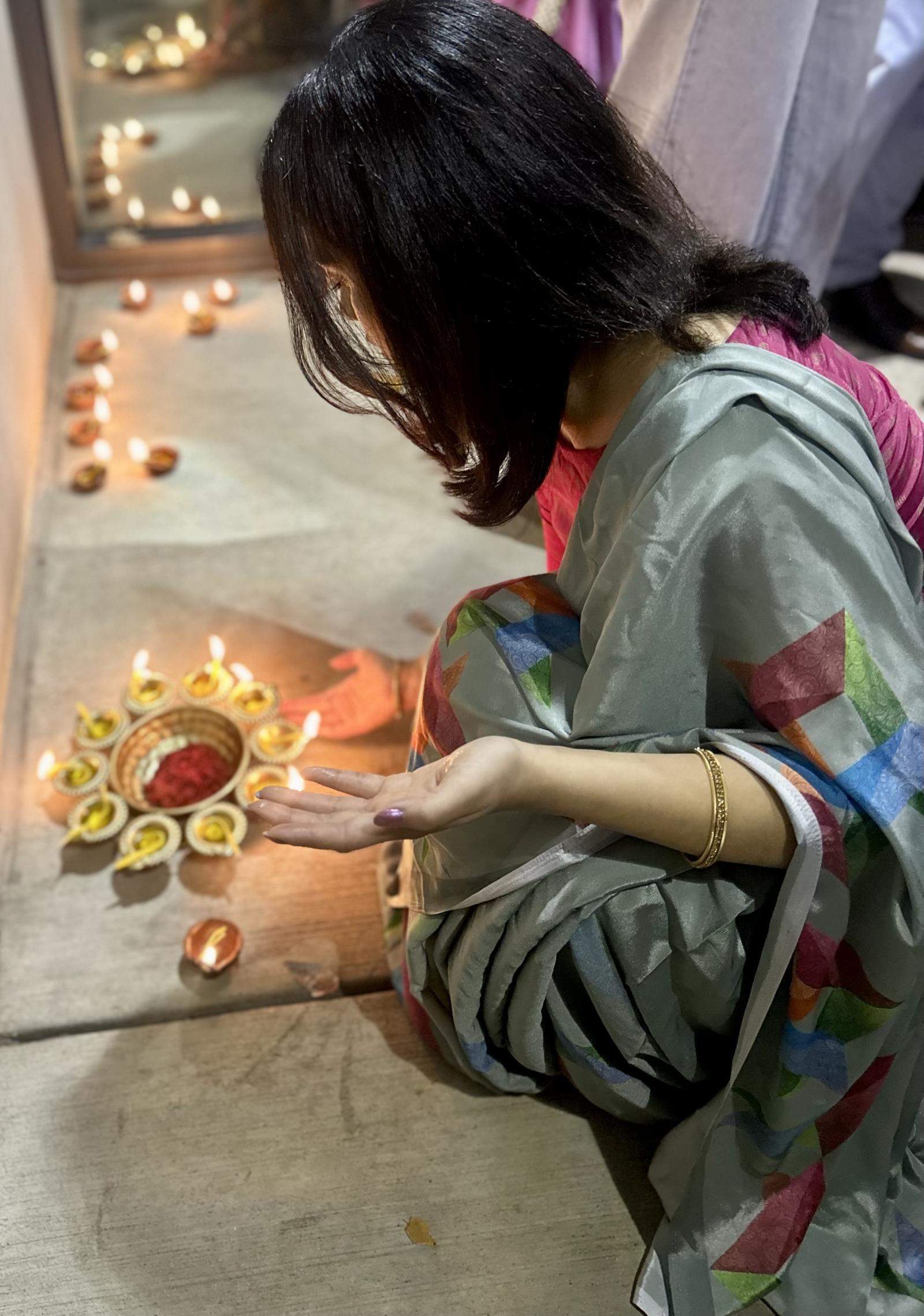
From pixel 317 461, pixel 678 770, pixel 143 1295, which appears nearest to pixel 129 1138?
pixel 143 1295

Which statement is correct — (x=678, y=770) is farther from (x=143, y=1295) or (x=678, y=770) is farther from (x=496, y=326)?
(x=143, y=1295)

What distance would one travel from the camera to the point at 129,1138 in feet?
4.08

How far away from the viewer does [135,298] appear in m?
2.58

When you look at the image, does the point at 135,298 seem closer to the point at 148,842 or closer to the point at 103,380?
the point at 103,380

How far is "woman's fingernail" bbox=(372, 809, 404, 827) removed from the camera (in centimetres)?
87

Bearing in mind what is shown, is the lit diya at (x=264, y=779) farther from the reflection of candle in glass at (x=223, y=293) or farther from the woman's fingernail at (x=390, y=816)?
the reflection of candle in glass at (x=223, y=293)

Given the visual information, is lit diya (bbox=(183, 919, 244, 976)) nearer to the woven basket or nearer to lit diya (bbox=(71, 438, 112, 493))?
the woven basket

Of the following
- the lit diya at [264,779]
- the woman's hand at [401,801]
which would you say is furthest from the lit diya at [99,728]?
the woman's hand at [401,801]

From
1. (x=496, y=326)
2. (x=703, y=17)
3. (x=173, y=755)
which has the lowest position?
(x=173, y=755)

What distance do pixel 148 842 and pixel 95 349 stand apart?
1388 mm

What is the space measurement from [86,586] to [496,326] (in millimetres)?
1246

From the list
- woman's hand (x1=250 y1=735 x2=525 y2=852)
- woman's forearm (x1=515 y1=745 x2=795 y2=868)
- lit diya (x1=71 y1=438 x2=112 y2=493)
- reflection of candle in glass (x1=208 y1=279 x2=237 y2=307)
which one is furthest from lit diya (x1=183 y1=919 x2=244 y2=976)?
reflection of candle in glass (x1=208 y1=279 x2=237 y2=307)

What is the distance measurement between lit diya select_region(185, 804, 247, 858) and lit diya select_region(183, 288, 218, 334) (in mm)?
1428

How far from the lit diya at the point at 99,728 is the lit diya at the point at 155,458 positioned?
668mm
